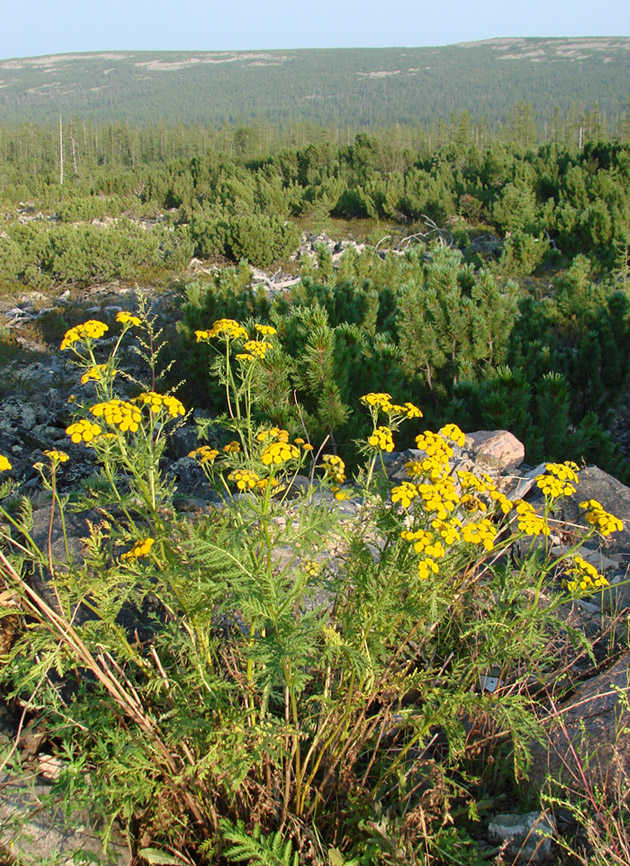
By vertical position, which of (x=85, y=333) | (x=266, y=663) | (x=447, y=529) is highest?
(x=85, y=333)

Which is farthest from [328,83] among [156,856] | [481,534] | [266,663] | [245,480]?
[156,856]

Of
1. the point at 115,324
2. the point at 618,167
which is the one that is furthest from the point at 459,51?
the point at 115,324

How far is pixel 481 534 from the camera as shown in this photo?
4.75 feet

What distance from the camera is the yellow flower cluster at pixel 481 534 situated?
1.41m

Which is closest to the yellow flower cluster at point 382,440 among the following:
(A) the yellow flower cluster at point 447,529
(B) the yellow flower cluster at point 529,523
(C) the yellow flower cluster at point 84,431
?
(A) the yellow flower cluster at point 447,529

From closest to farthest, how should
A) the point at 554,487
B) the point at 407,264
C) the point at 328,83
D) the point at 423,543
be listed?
1. the point at 423,543
2. the point at 554,487
3. the point at 407,264
4. the point at 328,83

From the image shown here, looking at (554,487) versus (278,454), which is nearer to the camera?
(278,454)

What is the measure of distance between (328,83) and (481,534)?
134m

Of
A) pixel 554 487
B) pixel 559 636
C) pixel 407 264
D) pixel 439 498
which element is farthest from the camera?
pixel 407 264

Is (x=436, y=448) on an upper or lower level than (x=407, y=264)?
upper

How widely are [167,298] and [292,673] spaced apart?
9.75 metres

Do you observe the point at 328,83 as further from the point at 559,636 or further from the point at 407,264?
the point at 559,636

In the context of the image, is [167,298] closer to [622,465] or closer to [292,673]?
[622,465]

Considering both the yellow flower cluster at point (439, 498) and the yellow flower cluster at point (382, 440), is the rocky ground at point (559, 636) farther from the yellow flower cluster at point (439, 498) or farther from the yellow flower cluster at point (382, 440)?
the yellow flower cluster at point (382, 440)
